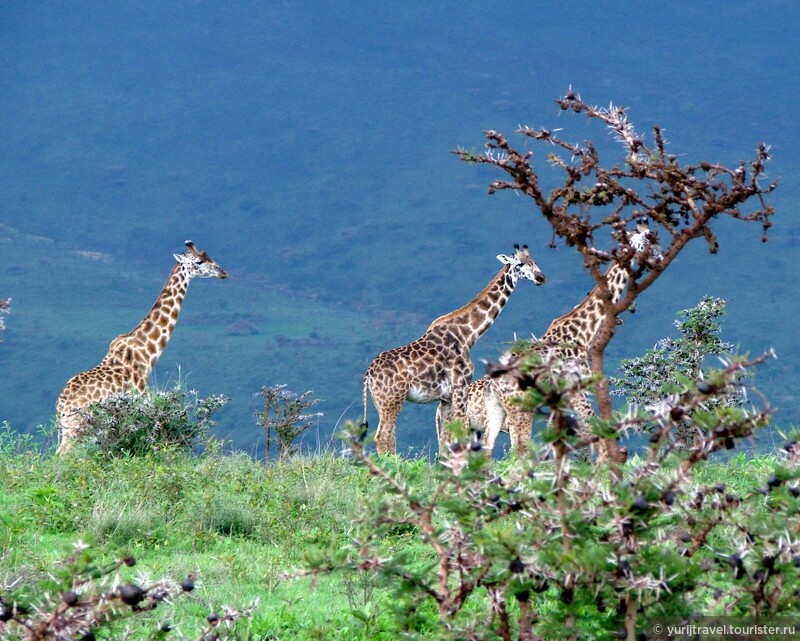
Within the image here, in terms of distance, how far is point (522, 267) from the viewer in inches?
584

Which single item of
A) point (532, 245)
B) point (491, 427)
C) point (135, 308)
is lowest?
point (491, 427)

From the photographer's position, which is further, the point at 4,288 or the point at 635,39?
the point at 635,39

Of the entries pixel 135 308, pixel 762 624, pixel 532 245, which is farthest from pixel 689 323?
pixel 532 245

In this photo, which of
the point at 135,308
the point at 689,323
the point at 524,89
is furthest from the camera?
the point at 524,89

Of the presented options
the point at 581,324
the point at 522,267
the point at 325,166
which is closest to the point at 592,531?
the point at 581,324

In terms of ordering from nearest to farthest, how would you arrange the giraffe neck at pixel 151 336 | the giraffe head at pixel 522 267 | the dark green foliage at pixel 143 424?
1. the dark green foliage at pixel 143 424
2. the giraffe neck at pixel 151 336
3. the giraffe head at pixel 522 267

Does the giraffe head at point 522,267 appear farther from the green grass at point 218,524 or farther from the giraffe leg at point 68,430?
the giraffe leg at point 68,430

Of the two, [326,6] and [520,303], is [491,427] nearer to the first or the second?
[520,303]

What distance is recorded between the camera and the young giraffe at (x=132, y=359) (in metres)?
12.1

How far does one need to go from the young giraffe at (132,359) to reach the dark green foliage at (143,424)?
0.35m

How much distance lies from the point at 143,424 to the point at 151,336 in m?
2.88

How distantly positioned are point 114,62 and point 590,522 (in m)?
122

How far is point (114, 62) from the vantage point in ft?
398

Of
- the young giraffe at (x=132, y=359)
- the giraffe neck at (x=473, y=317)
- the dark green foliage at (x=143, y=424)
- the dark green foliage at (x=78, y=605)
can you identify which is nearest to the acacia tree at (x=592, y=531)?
the dark green foliage at (x=78, y=605)
